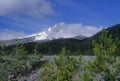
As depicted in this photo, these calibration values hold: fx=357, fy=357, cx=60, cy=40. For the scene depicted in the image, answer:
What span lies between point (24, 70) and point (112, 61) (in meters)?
40.0

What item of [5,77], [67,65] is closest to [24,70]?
[5,77]

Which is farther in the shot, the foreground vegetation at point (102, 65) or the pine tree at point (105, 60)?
the pine tree at point (105, 60)

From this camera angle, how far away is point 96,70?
50125mm

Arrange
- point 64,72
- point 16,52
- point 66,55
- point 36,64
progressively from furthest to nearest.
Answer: point 36,64 → point 16,52 → point 66,55 → point 64,72

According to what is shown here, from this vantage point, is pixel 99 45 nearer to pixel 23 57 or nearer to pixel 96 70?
pixel 96 70

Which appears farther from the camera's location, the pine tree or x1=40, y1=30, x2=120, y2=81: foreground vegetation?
the pine tree

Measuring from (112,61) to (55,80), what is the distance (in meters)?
8.36

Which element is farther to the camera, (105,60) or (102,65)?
(105,60)

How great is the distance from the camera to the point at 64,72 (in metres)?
48.6

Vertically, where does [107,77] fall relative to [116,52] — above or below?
below

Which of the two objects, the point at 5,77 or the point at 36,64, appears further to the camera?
the point at 36,64

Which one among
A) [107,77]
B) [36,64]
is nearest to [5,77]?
[107,77]

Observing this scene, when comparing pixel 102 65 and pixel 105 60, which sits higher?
pixel 105 60

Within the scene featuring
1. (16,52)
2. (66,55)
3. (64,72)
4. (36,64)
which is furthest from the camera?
(36,64)
